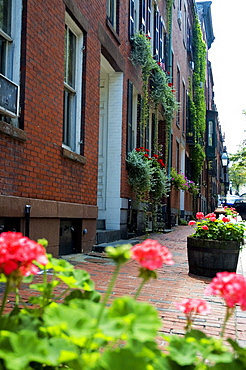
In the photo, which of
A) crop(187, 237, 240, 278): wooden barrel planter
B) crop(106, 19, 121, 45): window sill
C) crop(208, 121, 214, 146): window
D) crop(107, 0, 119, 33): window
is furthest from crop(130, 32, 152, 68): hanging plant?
crop(208, 121, 214, 146): window

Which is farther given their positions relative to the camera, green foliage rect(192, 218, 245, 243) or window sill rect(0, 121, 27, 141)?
green foliage rect(192, 218, 245, 243)

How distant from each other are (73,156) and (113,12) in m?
4.18

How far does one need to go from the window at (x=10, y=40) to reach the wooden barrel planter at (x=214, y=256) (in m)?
2.76

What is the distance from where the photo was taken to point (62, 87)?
625cm

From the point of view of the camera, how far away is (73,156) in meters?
6.56

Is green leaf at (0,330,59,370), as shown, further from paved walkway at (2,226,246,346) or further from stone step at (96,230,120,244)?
stone step at (96,230,120,244)

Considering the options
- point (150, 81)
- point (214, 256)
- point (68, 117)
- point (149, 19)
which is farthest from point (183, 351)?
point (149, 19)

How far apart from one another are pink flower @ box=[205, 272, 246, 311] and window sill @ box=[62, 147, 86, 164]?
5115 mm

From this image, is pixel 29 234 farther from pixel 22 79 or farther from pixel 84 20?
pixel 84 20

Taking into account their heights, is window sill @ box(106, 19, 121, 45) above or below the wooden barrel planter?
above

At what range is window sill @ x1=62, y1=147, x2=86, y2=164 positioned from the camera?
20.5 feet

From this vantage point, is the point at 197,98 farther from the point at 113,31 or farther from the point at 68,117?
the point at 68,117

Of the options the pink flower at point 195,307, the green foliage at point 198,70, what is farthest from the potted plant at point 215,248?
the green foliage at point 198,70

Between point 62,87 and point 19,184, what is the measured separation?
1873 millimetres
